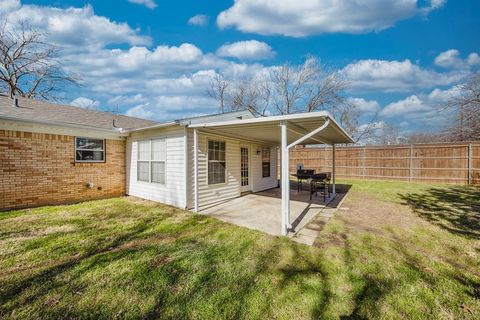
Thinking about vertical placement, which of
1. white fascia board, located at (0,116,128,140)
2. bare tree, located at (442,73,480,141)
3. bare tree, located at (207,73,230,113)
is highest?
bare tree, located at (207,73,230,113)

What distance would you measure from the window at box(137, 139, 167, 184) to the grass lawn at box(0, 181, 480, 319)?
2.08 meters

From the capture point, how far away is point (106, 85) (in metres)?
19.4

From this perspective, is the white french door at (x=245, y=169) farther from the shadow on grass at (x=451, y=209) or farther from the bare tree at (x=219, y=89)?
the bare tree at (x=219, y=89)

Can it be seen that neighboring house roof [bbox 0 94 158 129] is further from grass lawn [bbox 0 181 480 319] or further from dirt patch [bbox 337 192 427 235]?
dirt patch [bbox 337 192 427 235]

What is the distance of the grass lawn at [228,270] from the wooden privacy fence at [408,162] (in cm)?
823

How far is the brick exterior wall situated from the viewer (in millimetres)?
6039

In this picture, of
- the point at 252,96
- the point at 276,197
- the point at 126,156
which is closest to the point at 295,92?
the point at 252,96

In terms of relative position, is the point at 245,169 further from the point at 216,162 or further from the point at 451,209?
the point at 451,209

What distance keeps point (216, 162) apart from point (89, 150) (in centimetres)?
459

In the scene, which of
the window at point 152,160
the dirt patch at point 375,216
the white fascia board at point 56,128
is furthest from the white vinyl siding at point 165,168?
the dirt patch at point 375,216

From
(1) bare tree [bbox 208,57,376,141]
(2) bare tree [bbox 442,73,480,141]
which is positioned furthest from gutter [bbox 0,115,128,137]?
(2) bare tree [bbox 442,73,480,141]

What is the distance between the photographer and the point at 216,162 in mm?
7332

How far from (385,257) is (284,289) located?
202cm

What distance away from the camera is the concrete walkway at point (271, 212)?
4859 millimetres
